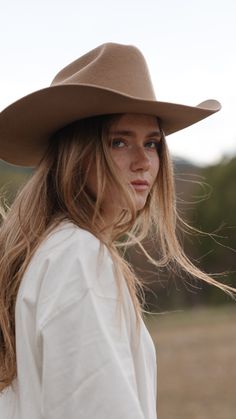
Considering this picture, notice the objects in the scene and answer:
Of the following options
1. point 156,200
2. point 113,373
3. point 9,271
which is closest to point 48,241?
point 9,271

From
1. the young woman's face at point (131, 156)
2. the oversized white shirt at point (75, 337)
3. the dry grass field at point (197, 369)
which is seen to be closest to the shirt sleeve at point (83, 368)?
the oversized white shirt at point (75, 337)

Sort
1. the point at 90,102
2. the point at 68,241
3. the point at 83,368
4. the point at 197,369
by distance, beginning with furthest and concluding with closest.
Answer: the point at 197,369 → the point at 90,102 → the point at 68,241 → the point at 83,368

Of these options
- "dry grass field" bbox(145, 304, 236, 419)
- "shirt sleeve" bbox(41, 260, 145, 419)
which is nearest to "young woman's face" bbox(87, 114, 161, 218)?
"shirt sleeve" bbox(41, 260, 145, 419)

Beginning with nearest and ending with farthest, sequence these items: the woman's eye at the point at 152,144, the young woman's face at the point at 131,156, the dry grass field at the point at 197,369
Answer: the young woman's face at the point at 131,156, the woman's eye at the point at 152,144, the dry grass field at the point at 197,369

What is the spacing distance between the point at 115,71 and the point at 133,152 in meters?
0.20

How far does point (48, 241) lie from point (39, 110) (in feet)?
1.32

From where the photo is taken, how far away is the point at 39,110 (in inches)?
82.4

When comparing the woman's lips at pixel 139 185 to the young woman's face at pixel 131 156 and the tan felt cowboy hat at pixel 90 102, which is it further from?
the tan felt cowboy hat at pixel 90 102

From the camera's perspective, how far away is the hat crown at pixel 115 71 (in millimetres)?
2104

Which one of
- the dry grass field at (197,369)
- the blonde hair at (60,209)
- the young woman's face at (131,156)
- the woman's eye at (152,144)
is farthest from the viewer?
the dry grass field at (197,369)

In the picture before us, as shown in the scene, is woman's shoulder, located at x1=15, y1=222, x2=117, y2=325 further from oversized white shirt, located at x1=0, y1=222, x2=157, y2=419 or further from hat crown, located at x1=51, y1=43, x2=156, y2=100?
hat crown, located at x1=51, y1=43, x2=156, y2=100

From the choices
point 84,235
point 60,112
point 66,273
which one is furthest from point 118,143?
point 66,273

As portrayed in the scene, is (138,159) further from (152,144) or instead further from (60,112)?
(60,112)

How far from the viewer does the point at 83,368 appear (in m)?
1.68
